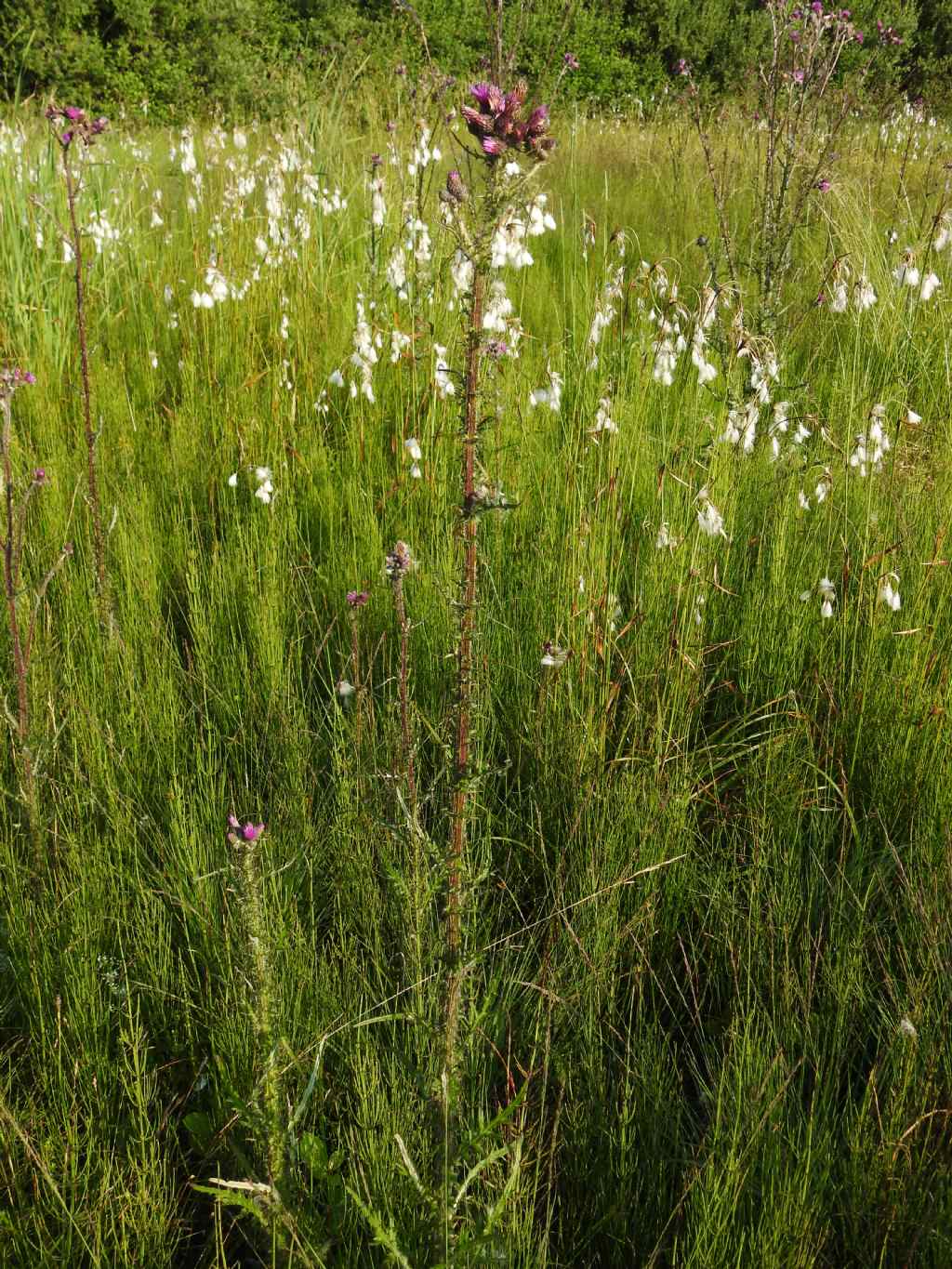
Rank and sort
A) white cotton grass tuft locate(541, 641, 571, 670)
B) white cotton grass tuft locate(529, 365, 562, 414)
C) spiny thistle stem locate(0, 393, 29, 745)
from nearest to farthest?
spiny thistle stem locate(0, 393, 29, 745)
white cotton grass tuft locate(541, 641, 571, 670)
white cotton grass tuft locate(529, 365, 562, 414)

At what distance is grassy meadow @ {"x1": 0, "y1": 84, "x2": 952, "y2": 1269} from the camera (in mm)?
1171

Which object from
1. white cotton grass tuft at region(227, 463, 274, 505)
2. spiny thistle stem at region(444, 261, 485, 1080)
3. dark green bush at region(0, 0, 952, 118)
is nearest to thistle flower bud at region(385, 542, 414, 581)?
spiny thistle stem at region(444, 261, 485, 1080)

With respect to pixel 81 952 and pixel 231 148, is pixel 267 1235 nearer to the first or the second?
pixel 81 952

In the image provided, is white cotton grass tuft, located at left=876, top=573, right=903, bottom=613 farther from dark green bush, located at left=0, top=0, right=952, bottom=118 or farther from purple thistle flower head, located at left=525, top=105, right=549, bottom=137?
dark green bush, located at left=0, top=0, right=952, bottom=118

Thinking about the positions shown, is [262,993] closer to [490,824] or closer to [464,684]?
[464,684]

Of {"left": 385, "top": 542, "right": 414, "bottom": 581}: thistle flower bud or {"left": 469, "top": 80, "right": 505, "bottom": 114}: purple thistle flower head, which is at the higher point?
{"left": 469, "top": 80, "right": 505, "bottom": 114}: purple thistle flower head

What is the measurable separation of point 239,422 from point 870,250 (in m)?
2.46

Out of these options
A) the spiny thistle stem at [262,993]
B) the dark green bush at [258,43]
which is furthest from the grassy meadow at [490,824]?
the dark green bush at [258,43]

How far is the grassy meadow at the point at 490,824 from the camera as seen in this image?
1.17 m

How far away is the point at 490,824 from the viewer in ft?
5.53

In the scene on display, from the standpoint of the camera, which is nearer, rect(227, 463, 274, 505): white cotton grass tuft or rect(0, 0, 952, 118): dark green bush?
rect(227, 463, 274, 505): white cotton grass tuft

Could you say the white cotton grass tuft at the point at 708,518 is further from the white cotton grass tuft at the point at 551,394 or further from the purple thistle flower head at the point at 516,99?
the purple thistle flower head at the point at 516,99

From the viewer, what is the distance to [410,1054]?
4.50 ft

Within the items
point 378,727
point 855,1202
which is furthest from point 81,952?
point 855,1202
